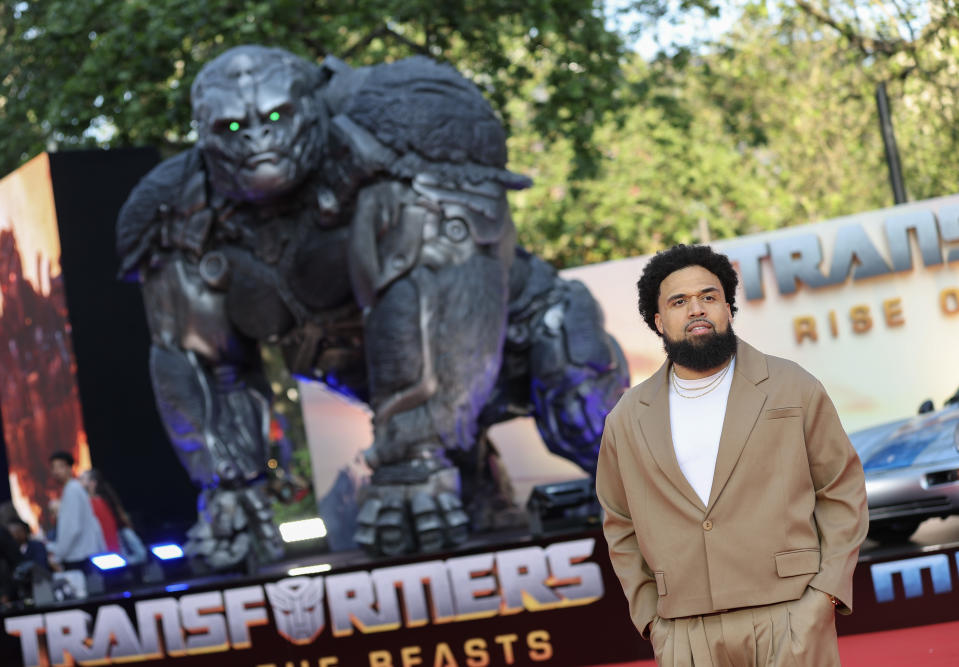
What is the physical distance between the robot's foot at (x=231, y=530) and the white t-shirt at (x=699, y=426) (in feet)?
9.99

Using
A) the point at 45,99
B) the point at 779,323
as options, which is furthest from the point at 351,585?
the point at 45,99

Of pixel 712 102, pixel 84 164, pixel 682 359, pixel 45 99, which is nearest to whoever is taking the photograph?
pixel 682 359

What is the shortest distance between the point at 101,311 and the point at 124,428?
2.85 feet

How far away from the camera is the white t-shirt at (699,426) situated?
3.17 meters

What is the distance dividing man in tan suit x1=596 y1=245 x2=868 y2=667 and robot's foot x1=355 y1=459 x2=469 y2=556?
2.34 meters

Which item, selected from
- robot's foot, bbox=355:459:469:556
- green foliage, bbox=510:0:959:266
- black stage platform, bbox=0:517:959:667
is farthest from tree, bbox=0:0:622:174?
black stage platform, bbox=0:517:959:667

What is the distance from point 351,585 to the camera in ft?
18.0

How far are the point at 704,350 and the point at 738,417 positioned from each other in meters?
0.17

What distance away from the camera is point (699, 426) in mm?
3207

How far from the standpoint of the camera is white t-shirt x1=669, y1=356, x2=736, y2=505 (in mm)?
3174

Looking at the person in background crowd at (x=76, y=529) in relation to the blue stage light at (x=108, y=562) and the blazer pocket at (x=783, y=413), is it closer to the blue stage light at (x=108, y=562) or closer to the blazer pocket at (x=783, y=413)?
the blue stage light at (x=108, y=562)

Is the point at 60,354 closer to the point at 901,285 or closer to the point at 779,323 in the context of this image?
the point at 779,323

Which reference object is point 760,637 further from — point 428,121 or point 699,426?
point 428,121

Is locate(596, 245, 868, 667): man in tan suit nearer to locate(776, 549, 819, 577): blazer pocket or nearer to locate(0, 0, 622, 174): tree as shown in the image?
locate(776, 549, 819, 577): blazer pocket
